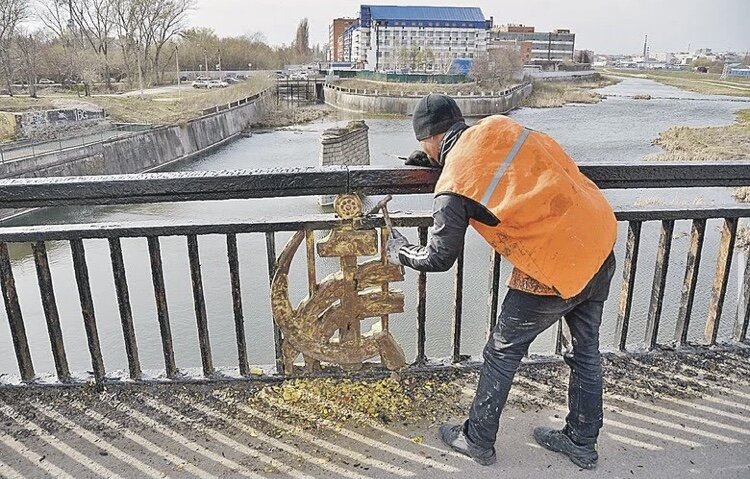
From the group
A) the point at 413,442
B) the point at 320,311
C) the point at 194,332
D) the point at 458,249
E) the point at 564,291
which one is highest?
the point at 458,249

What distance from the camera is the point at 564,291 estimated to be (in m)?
1.75

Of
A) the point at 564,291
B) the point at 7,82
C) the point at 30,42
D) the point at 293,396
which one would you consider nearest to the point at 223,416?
the point at 293,396

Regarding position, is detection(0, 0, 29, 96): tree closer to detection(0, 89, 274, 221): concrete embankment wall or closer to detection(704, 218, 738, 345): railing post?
detection(0, 89, 274, 221): concrete embankment wall

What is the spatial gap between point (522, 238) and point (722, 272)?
55.1 inches

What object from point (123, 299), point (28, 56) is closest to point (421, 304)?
point (123, 299)

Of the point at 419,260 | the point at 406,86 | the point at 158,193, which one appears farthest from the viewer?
the point at 406,86

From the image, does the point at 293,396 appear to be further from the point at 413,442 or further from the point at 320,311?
the point at 413,442

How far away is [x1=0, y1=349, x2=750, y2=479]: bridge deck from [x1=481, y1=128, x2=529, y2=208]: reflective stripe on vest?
94 cm

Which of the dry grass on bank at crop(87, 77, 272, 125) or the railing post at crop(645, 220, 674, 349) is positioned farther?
the dry grass on bank at crop(87, 77, 272, 125)

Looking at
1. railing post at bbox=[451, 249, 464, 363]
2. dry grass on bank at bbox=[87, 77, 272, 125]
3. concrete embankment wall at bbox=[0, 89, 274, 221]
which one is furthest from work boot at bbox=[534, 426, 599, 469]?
dry grass on bank at bbox=[87, 77, 272, 125]

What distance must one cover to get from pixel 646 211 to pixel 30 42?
4826cm

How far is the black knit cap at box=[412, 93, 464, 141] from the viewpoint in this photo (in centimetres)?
182

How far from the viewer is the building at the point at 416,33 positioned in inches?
3068

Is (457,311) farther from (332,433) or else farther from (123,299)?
(123,299)
